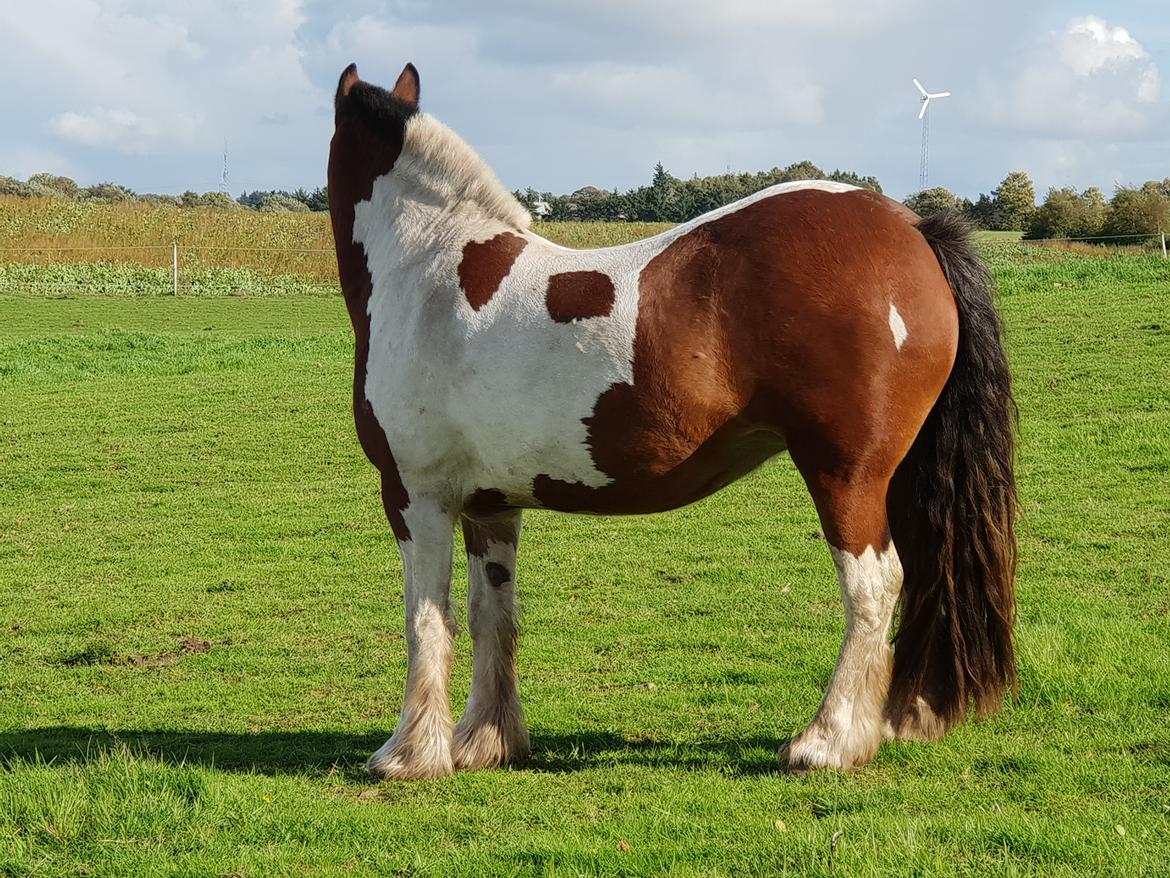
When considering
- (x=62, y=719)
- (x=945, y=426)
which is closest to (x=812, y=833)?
(x=945, y=426)

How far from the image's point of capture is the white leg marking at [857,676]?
4.32 meters

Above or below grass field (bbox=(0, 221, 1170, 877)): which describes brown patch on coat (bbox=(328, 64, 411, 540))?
above

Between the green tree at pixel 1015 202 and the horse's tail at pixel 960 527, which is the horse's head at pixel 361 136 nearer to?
the horse's tail at pixel 960 527

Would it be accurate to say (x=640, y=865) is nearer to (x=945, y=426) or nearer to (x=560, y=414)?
(x=560, y=414)

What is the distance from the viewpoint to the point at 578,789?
175 inches

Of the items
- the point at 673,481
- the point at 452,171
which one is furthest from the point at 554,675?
the point at 452,171

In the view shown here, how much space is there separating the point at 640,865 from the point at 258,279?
101 ft

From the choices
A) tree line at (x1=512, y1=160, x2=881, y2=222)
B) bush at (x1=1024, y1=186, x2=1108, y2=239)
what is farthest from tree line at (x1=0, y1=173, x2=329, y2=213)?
bush at (x1=1024, y1=186, x2=1108, y2=239)

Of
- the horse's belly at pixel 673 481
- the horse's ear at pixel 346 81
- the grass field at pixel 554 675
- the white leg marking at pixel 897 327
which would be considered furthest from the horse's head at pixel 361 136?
the grass field at pixel 554 675

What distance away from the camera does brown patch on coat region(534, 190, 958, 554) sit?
4195 mm

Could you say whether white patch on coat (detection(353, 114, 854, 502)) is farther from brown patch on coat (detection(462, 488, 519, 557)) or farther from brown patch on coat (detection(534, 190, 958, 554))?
brown patch on coat (detection(462, 488, 519, 557))

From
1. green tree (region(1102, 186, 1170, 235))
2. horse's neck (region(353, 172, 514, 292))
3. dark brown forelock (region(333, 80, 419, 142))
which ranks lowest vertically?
horse's neck (region(353, 172, 514, 292))

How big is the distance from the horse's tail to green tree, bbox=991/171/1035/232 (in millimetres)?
33463

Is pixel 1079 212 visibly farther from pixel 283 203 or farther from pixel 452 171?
pixel 283 203
